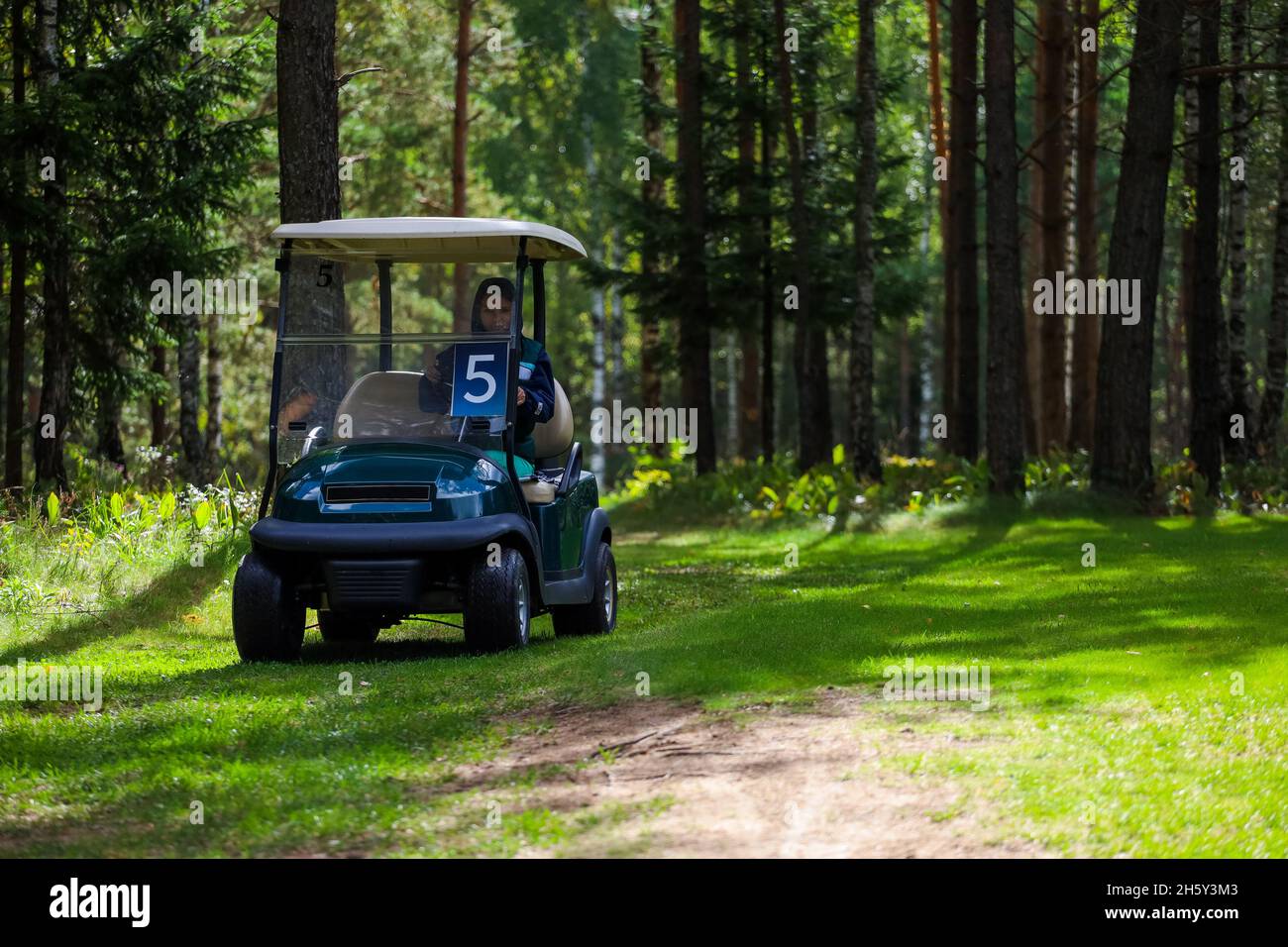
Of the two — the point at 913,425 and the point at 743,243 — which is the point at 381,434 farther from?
the point at 913,425

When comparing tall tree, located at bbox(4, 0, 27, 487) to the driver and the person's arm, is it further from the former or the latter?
the person's arm

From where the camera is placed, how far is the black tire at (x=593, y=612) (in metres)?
11.1

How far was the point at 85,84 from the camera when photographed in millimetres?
17438

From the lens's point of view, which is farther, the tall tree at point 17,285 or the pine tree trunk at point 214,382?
the pine tree trunk at point 214,382

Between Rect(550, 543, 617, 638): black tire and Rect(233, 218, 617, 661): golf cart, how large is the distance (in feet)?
0.03

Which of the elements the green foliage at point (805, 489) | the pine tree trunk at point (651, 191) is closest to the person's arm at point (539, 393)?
the green foliage at point (805, 489)

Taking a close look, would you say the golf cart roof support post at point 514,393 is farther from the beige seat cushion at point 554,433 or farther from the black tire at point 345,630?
the black tire at point 345,630

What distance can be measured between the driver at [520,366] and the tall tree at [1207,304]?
13694 millimetres

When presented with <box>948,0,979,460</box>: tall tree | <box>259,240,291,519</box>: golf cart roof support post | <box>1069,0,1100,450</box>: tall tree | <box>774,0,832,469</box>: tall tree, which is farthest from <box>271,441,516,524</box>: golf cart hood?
<box>1069,0,1100,450</box>: tall tree

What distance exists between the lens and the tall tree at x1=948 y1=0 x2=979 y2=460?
24297 mm

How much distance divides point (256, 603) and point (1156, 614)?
6038 mm

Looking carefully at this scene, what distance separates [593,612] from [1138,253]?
446 inches
